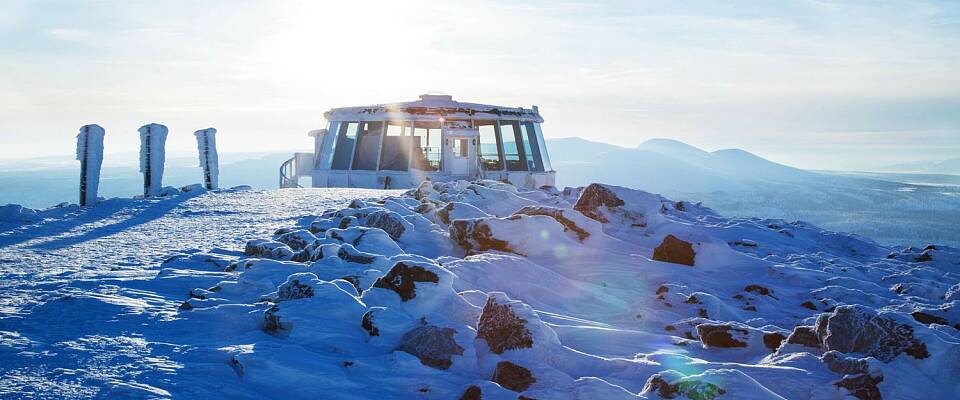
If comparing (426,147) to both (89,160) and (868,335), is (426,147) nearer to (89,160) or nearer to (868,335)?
(89,160)

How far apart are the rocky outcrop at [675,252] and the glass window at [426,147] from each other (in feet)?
64.0

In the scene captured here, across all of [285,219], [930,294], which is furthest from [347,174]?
[930,294]

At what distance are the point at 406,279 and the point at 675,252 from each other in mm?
4041

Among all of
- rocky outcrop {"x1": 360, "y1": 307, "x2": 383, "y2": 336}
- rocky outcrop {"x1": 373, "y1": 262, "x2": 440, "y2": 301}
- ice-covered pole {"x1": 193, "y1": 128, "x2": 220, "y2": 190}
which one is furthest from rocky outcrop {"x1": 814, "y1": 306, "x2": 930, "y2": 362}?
ice-covered pole {"x1": 193, "y1": 128, "x2": 220, "y2": 190}

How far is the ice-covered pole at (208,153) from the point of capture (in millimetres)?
19078

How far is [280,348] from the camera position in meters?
4.29

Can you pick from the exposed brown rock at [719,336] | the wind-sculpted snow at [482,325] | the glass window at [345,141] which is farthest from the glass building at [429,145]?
the exposed brown rock at [719,336]

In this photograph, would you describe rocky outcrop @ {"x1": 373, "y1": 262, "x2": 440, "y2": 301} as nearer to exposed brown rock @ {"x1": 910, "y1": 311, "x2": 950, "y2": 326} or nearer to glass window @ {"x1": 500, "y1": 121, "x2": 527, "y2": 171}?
exposed brown rock @ {"x1": 910, "y1": 311, "x2": 950, "y2": 326}

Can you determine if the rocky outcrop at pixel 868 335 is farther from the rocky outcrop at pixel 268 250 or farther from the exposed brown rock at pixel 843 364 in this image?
the rocky outcrop at pixel 268 250

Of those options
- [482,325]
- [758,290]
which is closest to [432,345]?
[482,325]

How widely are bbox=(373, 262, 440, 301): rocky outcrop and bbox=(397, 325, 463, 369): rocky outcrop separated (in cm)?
65

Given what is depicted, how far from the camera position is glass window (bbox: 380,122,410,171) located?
27.7m

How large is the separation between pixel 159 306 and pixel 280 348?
1373 mm

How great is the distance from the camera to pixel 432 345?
4367mm
